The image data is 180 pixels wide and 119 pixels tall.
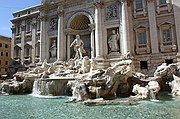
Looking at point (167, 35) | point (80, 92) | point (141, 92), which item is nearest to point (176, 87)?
point (141, 92)

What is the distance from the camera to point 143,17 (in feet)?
53.5

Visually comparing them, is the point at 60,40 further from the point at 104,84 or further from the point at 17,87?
the point at 104,84

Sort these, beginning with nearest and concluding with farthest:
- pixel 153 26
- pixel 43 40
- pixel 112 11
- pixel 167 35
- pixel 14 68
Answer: pixel 167 35 → pixel 153 26 → pixel 112 11 → pixel 43 40 → pixel 14 68

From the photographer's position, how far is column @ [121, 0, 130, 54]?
52.0 ft

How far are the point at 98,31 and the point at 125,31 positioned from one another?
2760mm

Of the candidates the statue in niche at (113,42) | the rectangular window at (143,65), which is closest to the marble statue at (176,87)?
the rectangular window at (143,65)

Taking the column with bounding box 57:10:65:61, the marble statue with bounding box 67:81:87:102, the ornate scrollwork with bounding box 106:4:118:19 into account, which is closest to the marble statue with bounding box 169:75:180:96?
the marble statue with bounding box 67:81:87:102

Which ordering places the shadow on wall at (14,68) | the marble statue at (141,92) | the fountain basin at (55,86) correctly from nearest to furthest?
the marble statue at (141,92), the fountain basin at (55,86), the shadow on wall at (14,68)

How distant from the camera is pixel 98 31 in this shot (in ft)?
56.6

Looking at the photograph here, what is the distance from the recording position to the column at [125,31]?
624 inches

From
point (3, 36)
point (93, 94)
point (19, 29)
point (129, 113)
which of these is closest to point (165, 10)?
point (93, 94)

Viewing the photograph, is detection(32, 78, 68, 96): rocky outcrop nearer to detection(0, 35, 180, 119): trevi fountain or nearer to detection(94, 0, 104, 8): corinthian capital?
detection(0, 35, 180, 119): trevi fountain

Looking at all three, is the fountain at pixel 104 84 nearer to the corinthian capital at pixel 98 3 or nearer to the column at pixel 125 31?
the column at pixel 125 31

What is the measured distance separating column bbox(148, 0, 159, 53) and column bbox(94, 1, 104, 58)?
185 inches
